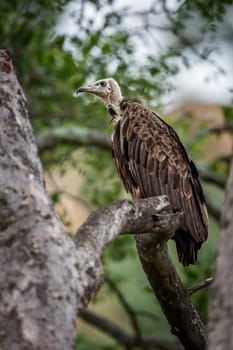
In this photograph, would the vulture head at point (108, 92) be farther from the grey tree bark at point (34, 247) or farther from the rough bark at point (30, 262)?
the rough bark at point (30, 262)

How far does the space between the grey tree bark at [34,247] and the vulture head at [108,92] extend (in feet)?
9.25

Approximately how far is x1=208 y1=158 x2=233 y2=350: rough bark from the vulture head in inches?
140

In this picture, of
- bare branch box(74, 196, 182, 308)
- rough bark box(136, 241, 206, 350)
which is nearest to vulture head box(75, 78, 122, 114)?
rough bark box(136, 241, 206, 350)

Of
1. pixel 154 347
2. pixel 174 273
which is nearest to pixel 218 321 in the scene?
pixel 174 273

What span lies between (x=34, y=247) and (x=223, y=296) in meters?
0.72

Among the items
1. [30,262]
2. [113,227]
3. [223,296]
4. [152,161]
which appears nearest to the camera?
[223,296]

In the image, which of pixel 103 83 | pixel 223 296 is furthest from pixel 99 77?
pixel 223 296

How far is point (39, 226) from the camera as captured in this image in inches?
148

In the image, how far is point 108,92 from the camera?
24.3 ft

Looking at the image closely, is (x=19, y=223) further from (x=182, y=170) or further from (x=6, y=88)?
(x=182, y=170)

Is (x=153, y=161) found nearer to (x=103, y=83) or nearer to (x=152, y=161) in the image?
(x=152, y=161)

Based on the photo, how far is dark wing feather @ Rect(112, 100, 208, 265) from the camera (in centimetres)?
645

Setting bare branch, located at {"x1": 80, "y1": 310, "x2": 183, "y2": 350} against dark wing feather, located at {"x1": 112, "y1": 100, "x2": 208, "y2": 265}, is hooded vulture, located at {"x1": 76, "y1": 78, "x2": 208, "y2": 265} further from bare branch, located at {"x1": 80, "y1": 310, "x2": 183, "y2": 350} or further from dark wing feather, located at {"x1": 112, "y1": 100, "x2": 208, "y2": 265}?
bare branch, located at {"x1": 80, "y1": 310, "x2": 183, "y2": 350}

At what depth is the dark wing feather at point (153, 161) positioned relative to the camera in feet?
21.1
